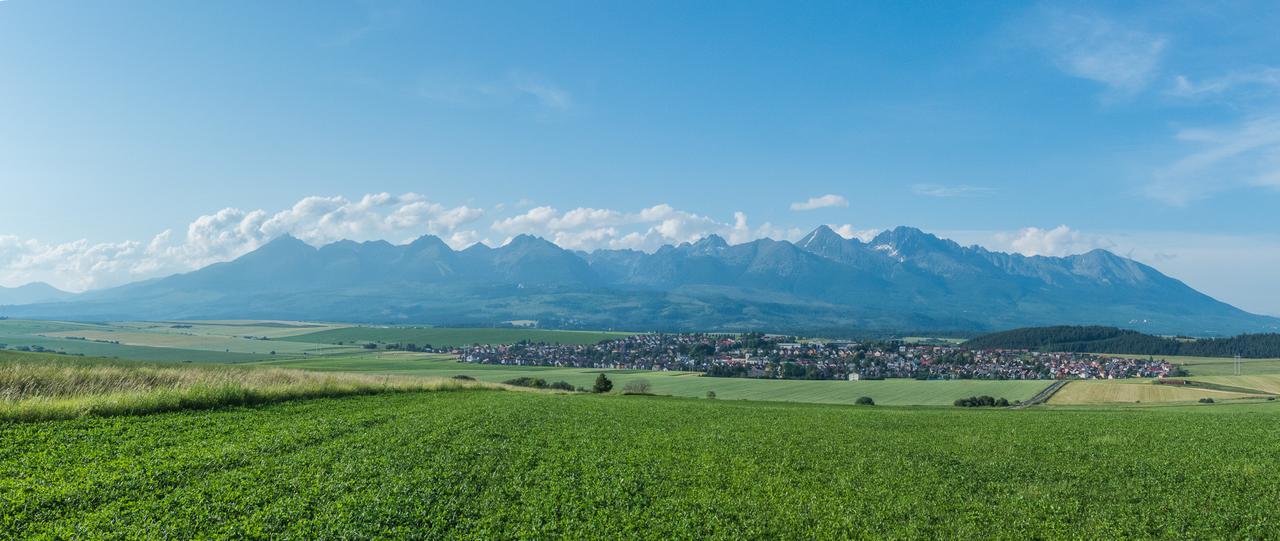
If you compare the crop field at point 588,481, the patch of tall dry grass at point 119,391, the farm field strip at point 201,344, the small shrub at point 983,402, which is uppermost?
the patch of tall dry grass at point 119,391

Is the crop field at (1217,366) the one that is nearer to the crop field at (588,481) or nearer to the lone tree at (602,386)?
the lone tree at (602,386)

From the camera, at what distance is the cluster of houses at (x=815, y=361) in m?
123

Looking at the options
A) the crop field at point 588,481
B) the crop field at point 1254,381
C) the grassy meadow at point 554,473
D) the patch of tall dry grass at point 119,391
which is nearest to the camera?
the crop field at point 588,481

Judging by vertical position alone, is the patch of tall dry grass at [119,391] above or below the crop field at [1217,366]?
above

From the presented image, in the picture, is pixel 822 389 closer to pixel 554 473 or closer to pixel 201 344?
pixel 554 473

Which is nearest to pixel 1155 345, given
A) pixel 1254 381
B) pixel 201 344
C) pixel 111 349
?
pixel 1254 381

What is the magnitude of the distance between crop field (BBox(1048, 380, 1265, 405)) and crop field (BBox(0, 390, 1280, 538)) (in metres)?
55.2

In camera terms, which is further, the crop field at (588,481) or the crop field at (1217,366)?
the crop field at (1217,366)

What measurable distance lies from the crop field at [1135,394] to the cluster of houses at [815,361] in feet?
102

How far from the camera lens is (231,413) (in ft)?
68.4

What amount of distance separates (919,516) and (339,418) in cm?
1768

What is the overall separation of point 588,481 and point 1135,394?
8286 cm

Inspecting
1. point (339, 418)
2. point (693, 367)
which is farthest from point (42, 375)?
point (693, 367)

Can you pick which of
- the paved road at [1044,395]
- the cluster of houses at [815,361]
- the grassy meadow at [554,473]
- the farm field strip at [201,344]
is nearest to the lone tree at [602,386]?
the paved road at [1044,395]
